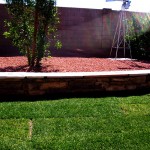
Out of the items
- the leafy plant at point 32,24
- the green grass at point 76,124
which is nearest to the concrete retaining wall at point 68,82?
the green grass at point 76,124

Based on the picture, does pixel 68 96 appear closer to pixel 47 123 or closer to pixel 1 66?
pixel 47 123

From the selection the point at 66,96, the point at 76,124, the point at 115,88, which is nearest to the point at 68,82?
the point at 66,96

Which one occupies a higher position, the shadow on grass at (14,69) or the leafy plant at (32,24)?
the leafy plant at (32,24)

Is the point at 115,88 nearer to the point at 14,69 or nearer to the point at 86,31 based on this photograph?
the point at 14,69

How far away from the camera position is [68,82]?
15.6 feet

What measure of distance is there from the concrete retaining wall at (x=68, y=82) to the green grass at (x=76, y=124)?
0.80 ft

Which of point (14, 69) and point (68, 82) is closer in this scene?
point (68, 82)

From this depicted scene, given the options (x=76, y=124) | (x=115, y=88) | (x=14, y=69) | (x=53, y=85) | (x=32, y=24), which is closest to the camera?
(x=76, y=124)

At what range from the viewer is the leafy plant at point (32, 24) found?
21.0ft

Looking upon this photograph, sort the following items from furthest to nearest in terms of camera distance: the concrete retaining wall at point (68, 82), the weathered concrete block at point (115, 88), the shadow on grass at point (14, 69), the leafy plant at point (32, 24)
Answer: the leafy plant at point (32, 24) → the shadow on grass at point (14, 69) → the weathered concrete block at point (115, 88) → the concrete retaining wall at point (68, 82)

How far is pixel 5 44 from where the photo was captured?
31.2 ft

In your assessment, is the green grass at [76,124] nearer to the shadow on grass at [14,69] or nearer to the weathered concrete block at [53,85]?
the weathered concrete block at [53,85]

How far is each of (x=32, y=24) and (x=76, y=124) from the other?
12.1 ft

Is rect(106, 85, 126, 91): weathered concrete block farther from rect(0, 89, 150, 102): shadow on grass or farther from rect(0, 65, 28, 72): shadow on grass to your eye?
rect(0, 65, 28, 72): shadow on grass
